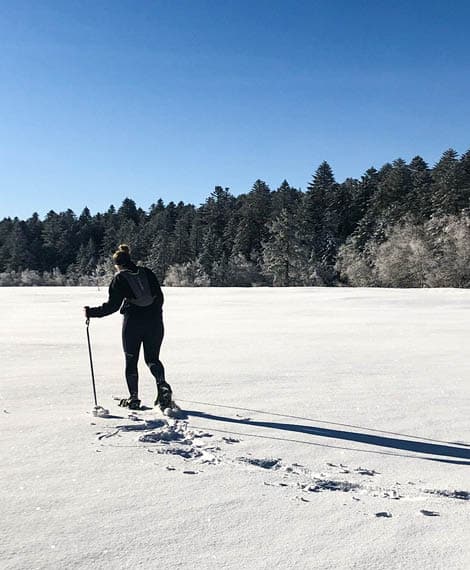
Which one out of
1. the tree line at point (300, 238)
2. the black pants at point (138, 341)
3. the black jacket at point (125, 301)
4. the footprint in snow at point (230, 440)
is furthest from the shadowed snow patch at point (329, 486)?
the tree line at point (300, 238)

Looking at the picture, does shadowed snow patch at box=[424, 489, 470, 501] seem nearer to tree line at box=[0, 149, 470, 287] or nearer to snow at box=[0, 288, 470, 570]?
snow at box=[0, 288, 470, 570]

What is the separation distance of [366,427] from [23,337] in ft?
31.1

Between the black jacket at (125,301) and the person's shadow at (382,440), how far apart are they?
1.39m

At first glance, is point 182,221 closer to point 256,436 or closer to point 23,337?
point 23,337

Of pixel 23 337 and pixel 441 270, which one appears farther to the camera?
pixel 441 270

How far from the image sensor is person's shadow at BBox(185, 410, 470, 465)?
421 cm

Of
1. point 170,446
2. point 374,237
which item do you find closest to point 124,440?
point 170,446

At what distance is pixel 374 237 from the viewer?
203 feet

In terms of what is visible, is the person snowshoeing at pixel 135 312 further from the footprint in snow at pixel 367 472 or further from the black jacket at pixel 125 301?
the footprint in snow at pixel 367 472

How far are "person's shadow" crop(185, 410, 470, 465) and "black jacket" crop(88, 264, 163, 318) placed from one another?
139 cm

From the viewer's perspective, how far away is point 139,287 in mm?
5637

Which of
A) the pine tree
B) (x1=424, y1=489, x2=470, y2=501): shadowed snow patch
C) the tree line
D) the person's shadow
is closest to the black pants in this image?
the person's shadow

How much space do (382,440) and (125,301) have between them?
10.3 ft

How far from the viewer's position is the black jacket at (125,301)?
221 inches
